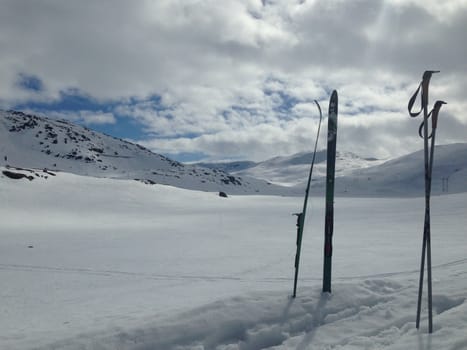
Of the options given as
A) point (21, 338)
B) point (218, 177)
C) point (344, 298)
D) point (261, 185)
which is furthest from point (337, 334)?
point (261, 185)

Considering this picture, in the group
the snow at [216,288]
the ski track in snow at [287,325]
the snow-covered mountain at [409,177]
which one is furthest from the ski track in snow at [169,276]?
the snow-covered mountain at [409,177]

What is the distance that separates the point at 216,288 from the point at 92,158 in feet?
459

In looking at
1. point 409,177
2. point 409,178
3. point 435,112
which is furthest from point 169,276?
point 409,177

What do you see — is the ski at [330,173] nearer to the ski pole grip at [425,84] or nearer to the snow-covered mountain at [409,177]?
the ski pole grip at [425,84]

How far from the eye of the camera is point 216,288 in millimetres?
8938

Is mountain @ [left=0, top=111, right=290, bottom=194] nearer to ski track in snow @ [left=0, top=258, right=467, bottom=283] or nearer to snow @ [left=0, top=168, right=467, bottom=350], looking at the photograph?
snow @ [left=0, top=168, right=467, bottom=350]

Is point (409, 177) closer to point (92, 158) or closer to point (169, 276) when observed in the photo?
point (92, 158)

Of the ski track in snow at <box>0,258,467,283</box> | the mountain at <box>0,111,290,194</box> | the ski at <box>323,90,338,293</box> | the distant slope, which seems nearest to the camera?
the ski at <box>323,90,338,293</box>

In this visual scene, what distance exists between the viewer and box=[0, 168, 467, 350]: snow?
16.4 feet

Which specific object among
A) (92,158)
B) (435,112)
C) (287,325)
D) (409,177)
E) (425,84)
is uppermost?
(409,177)

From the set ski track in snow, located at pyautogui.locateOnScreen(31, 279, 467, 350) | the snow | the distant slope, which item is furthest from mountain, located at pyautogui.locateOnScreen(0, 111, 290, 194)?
ski track in snow, located at pyautogui.locateOnScreen(31, 279, 467, 350)

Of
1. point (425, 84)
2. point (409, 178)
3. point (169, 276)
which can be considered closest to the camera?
point (425, 84)

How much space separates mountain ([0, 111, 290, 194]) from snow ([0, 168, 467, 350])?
3399 inches

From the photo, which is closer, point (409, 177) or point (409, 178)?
point (409, 178)
